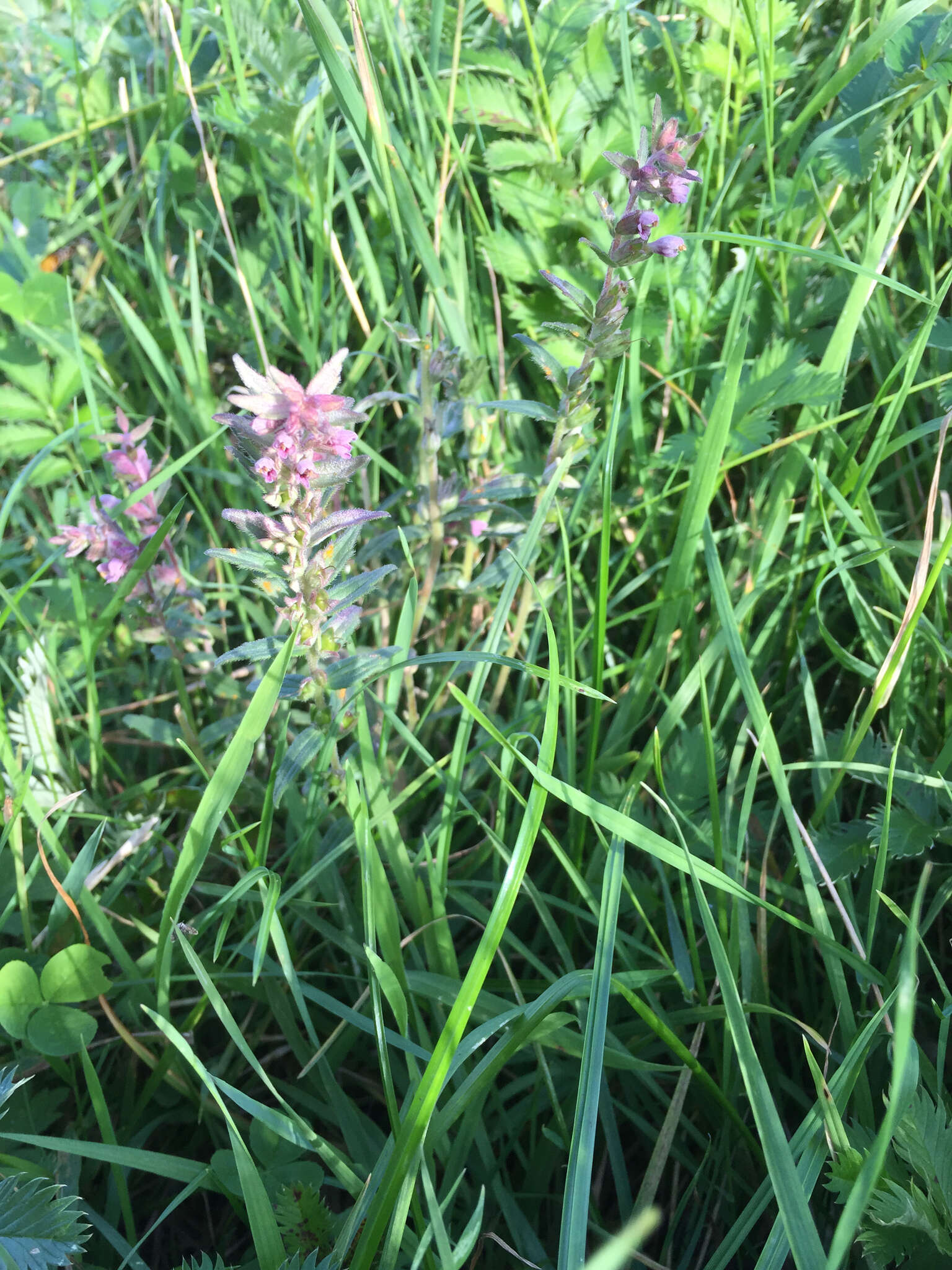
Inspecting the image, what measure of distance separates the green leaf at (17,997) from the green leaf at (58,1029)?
0.05 feet

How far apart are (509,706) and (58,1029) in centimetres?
109

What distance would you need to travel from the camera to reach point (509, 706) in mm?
1963

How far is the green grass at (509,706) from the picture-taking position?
1.19 meters

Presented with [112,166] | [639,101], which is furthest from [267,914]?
[112,166]

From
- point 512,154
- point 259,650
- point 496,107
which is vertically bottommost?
point 259,650

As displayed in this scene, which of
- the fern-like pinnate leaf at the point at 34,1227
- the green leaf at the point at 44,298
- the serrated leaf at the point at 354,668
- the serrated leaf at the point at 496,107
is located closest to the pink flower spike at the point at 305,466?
the serrated leaf at the point at 354,668

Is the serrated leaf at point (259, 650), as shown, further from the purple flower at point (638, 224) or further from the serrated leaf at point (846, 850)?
the serrated leaf at point (846, 850)

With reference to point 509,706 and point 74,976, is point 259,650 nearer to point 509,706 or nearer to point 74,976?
point 74,976

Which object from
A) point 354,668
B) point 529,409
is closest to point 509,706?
point 354,668

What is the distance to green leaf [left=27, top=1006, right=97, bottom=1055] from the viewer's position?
1.36 m

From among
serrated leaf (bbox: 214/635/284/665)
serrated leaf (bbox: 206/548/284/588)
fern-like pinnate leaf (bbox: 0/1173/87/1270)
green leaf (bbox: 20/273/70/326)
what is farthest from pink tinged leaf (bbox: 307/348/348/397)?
green leaf (bbox: 20/273/70/326)

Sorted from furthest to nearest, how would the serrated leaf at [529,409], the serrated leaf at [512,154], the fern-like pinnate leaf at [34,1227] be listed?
the serrated leaf at [512,154]
the serrated leaf at [529,409]
the fern-like pinnate leaf at [34,1227]

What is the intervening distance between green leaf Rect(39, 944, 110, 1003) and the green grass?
12 mm

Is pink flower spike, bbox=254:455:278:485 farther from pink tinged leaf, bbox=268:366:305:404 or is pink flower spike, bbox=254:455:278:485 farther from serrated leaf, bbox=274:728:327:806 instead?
serrated leaf, bbox=274:728:327:806
